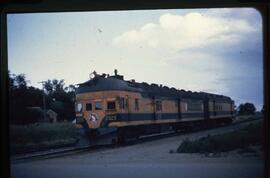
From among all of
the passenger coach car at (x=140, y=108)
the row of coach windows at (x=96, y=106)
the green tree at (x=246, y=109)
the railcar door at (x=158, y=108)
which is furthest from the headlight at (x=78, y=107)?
the green tree at (x=246, y=109)

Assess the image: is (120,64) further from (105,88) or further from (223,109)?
(223,109)

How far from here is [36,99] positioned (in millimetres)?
3752

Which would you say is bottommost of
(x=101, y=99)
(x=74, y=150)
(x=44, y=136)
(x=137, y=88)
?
(x=74, y=150)

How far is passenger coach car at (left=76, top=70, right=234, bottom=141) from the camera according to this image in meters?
3.82

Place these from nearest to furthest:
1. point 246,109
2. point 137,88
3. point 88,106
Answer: point 246,109 < point 137,88 < point 88,106

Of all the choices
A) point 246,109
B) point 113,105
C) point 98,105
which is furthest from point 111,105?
point 246,109

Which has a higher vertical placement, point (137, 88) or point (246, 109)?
point (137, 88)

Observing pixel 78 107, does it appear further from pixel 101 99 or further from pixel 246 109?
pixel 246 109

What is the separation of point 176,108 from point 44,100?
1.41 metres

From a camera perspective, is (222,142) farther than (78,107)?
No

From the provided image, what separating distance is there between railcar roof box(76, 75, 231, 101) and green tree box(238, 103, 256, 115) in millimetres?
172

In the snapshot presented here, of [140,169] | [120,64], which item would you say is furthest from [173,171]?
[120,64]

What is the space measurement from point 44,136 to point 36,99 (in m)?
0.37

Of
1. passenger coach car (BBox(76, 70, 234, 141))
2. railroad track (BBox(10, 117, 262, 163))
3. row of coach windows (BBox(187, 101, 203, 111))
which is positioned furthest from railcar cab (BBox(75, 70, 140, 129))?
row of coach windows (BBox(187, 101, 203, 111))
